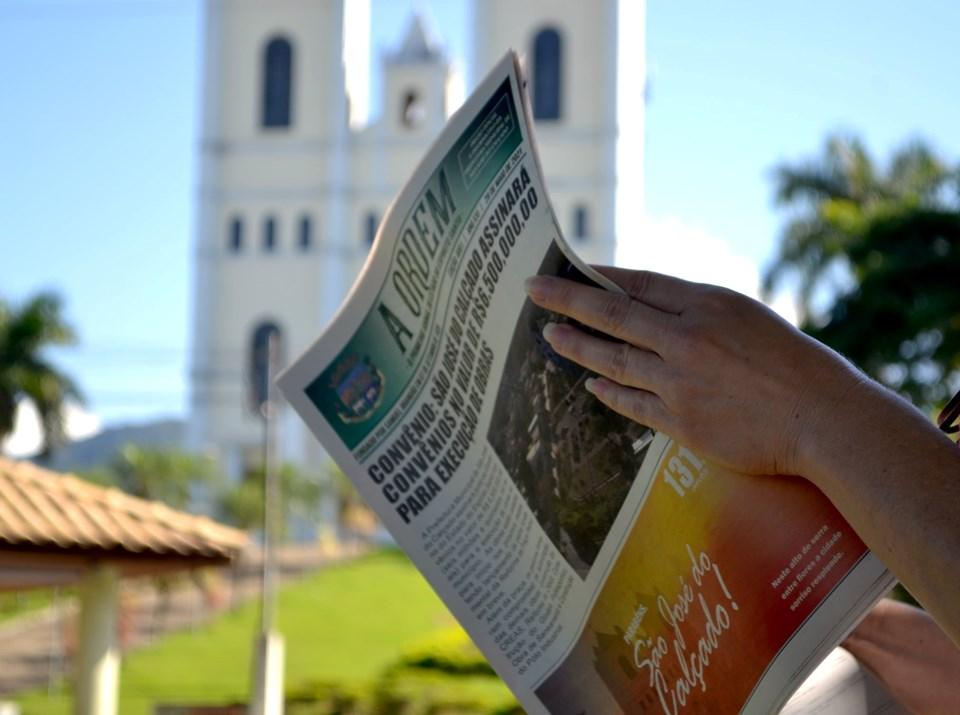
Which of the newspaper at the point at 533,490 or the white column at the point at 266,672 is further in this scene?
the white column at the point at 266,672

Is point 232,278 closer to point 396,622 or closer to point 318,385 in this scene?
point 396,622

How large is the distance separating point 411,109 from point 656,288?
37.8 meters

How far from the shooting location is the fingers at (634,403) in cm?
94

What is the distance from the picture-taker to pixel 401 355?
1.29m

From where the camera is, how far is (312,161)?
37.6 metres

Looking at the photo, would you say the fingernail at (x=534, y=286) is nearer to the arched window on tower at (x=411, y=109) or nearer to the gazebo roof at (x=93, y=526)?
the gazebo roof at (x=93, y=526)

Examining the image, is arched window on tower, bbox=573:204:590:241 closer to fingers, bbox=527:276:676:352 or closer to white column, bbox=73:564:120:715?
white column, bbox=73:564:120:715

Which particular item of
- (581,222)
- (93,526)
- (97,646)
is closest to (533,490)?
(93,526)

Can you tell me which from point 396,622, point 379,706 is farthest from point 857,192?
point 379,706

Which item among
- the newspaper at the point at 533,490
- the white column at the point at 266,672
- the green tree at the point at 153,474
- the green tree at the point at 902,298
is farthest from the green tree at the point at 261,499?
the newspaper at the point at 533,490

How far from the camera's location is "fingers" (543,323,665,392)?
3.04 ft

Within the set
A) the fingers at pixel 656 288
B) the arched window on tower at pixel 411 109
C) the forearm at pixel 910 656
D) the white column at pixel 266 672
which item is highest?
the arched window on tower at pixel 411 109

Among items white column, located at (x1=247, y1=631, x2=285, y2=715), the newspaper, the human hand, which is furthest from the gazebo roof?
the human hand

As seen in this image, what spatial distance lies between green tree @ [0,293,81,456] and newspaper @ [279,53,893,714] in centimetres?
2016
